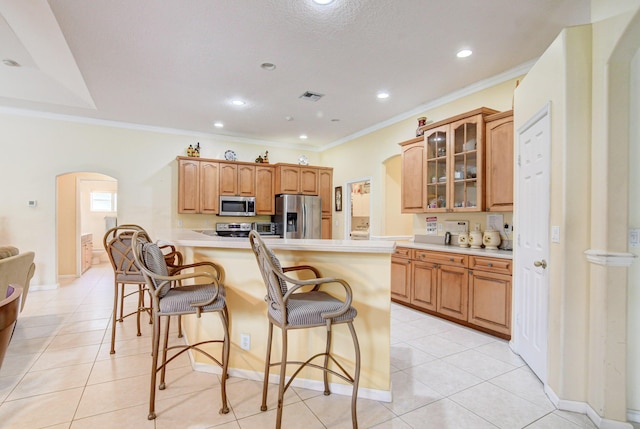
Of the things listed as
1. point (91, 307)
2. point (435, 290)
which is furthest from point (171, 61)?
point (435, 290)

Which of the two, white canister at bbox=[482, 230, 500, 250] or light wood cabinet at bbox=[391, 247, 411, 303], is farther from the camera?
light wood cabinet at bbox=[391, 247, 411, 303]

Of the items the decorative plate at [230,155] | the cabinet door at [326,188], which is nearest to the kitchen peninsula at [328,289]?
the decorative plate at [230,155]

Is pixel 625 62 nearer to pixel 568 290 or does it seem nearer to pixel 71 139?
pixel 568 290

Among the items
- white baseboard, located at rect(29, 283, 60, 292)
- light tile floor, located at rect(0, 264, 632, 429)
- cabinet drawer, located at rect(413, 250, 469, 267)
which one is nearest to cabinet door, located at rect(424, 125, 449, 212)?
cabinet drawer, located at rect(413, 250, 469, 267)

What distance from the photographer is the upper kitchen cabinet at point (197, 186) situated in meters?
5.77

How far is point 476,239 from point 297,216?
137 inches

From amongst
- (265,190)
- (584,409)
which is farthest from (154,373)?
(265,190)

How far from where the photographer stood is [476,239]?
374cm

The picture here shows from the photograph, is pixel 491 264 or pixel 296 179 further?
pixel 296 179

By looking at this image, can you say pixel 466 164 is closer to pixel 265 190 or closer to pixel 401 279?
pixel 401 279

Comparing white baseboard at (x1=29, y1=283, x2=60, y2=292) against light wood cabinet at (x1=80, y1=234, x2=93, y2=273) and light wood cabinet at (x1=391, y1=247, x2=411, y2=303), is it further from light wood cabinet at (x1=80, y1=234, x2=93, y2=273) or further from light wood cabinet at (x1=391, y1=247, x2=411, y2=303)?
light wood cabinet at (x1=391, y1=247, x2=411, y2=303)

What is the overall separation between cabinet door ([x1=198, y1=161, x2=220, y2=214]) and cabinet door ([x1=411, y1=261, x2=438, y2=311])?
385cm

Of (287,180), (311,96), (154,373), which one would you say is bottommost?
(154,373)

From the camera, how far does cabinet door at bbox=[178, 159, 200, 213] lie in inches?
227
